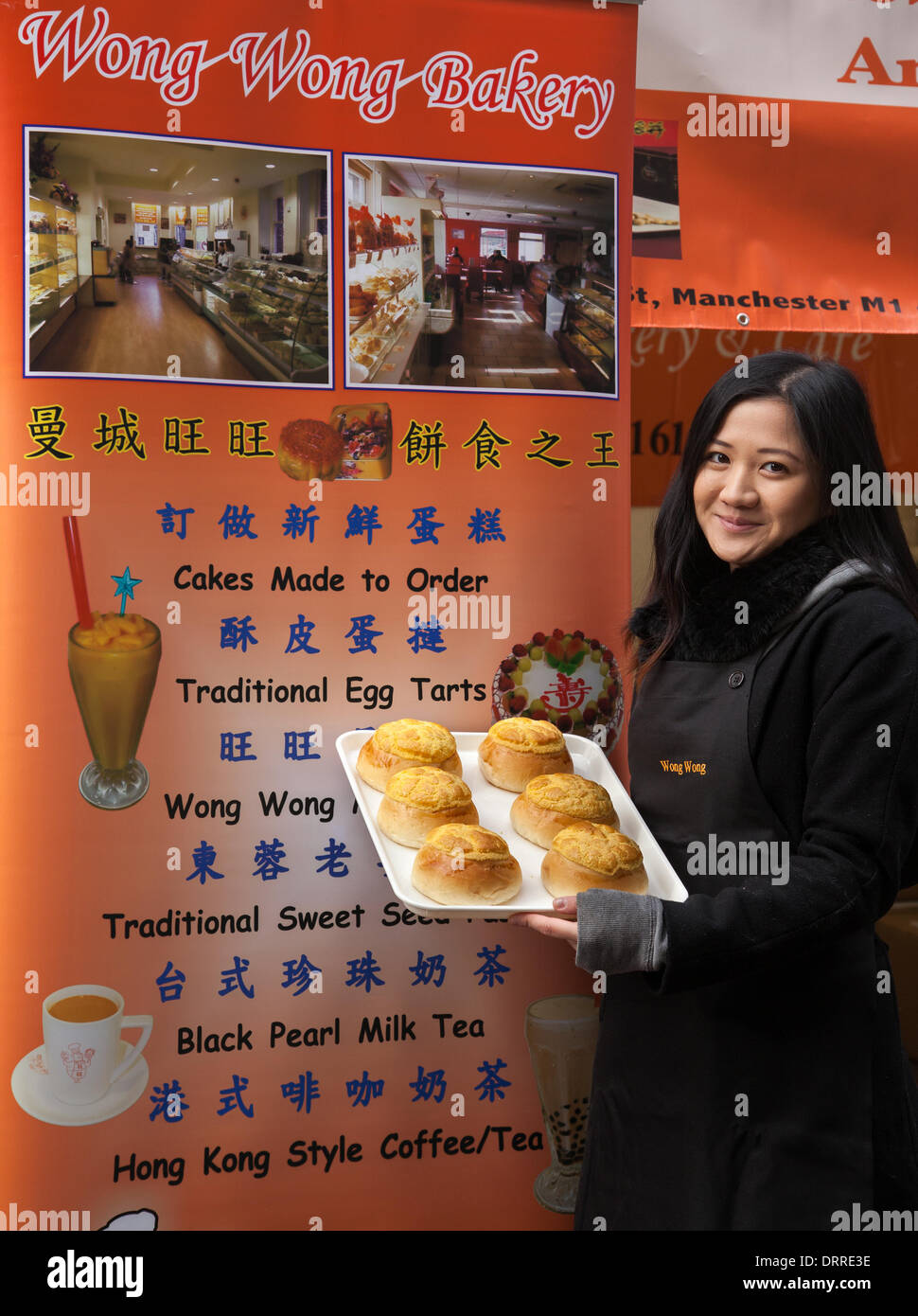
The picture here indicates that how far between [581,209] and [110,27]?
1.11 meters

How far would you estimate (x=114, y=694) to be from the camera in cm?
229

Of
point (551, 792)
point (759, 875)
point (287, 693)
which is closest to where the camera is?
point (759, 875)

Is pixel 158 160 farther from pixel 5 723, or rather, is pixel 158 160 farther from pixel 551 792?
pixel 551 792

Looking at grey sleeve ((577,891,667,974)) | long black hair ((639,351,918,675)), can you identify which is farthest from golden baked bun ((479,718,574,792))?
long black hair ((639,351,918,675))

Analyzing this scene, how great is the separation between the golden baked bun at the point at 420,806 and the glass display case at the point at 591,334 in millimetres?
1048

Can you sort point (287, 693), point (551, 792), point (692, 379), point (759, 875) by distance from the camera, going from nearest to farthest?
point (759, 875), point (551, 792), point (287, 693), point (692, 379)

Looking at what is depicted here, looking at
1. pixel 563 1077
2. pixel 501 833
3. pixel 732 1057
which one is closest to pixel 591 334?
pixel 501 833

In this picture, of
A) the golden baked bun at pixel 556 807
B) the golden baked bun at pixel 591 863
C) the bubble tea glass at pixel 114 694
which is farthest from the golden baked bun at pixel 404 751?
the bubble tea glass at pixel 114 694

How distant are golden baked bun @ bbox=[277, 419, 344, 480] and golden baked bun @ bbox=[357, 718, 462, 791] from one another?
615 millimetres

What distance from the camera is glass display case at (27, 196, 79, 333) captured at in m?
2.17

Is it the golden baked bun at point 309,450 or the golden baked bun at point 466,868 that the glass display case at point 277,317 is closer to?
A: the golden baked bun at point 309,450

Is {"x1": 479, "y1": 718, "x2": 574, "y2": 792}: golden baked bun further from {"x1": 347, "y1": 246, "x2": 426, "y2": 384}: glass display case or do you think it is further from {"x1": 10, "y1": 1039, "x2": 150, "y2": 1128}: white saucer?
{"x1": 10, "y1": 1039, "x2": 150, "y2": 1128}: white saucer
